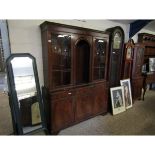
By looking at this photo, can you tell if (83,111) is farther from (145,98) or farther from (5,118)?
(145,98)

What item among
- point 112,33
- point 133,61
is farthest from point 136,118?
point 112,33

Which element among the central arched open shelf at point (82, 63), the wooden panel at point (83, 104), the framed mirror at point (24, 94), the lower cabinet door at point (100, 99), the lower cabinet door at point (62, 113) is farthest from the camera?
the lower cabinet door at point (100, 99)

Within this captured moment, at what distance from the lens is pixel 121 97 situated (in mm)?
3145

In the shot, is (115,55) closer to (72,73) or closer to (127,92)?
(127,92)

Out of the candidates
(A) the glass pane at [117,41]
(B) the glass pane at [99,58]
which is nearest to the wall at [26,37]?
(B) the glass pane at [99,58]

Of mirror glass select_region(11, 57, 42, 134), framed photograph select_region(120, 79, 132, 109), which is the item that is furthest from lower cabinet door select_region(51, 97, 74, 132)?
framed photograph select_region(120, 79, 132, 109)

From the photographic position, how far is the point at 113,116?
295 centimetres

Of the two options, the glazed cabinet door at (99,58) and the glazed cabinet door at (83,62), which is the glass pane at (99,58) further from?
the glazed cabinet door at (83,62)

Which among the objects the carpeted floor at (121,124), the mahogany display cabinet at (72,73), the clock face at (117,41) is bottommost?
the carpeted floor at (121,124)

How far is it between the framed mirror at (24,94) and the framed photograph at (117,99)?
66.5 inches

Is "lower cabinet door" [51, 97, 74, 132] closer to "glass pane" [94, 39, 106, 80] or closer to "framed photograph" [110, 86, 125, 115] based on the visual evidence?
"glass pane" [94, 39, 106, 80]

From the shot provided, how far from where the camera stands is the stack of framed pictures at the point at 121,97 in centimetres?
303

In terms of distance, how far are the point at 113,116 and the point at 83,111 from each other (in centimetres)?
81

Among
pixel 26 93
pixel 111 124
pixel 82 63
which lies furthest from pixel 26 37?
pixel 111 124
